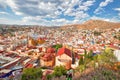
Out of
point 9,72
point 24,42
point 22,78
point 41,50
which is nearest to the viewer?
point 22,78

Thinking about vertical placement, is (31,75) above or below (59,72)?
below

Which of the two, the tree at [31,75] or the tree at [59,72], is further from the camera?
the tree at [59,72]

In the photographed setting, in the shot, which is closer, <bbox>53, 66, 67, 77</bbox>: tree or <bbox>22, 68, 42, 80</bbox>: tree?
<bbox>22, 68, 42, 80</bbox>: tree

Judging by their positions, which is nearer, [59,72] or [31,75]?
[31,75]

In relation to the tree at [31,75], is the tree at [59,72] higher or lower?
higher

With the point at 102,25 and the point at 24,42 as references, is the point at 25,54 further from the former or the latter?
the point at 102,25

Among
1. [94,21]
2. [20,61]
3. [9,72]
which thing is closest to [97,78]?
[9,72]

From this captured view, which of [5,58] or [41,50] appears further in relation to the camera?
[41,50]

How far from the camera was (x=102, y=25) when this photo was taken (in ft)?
370

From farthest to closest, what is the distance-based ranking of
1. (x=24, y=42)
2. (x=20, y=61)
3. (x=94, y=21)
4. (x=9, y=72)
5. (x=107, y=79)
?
(x=94, y=21)
(x=24, y=42)
(x=20, y=61)
(x=9, y=72)
(x=107, y=79)

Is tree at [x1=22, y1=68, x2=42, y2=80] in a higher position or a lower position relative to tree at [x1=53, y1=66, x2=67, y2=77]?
lower

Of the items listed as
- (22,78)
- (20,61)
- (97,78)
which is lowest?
(20,61)

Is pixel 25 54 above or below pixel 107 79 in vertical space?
below

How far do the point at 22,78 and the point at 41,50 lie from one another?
71.1ft
